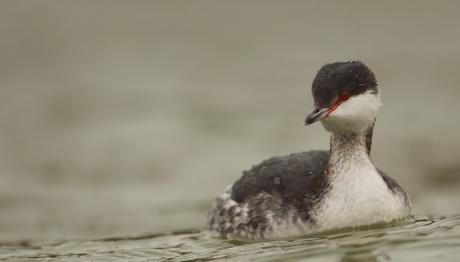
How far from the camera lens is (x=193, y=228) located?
1385cm

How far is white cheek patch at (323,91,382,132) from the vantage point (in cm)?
1107

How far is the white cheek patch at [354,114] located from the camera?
11.1m

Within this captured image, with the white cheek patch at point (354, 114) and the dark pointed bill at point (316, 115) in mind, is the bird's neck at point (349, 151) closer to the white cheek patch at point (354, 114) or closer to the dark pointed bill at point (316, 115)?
the white cheek patch at point (354, 114)

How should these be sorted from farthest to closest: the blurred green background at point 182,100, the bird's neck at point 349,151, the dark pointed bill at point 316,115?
the blurred green background at point 182,100 → the bird's neck at point 349,151 → the dark pointed bill at point 316,115

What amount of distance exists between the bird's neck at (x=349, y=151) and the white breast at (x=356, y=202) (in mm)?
70

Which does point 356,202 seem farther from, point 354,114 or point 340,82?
point 340,82

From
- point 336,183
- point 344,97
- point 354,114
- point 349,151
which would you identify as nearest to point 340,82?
point 344,97

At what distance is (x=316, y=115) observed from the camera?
10.9 meters

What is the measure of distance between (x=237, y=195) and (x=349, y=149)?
62.9 inches

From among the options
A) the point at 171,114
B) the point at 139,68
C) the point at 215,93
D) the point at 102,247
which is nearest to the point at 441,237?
the point at 102,247

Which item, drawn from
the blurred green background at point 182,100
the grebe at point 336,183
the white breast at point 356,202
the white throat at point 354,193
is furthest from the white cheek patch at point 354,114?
the blurred green background at point 182,100

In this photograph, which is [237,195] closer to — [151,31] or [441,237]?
[441,237]

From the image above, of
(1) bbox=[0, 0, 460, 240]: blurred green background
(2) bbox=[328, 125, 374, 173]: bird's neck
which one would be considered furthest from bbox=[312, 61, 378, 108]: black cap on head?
(1) bbox=[0, 0, 460, 240]: blurred green background

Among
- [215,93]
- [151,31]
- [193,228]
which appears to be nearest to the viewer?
[193,228]
